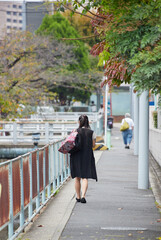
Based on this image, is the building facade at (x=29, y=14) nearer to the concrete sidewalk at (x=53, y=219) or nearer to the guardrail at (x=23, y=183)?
the guardrail at (x=23, y=183)

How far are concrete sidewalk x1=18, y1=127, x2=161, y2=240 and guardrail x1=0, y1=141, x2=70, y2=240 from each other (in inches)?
10.6

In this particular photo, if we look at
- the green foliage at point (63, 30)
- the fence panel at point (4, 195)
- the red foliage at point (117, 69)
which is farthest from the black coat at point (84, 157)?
the green foliage at point (63, 30)

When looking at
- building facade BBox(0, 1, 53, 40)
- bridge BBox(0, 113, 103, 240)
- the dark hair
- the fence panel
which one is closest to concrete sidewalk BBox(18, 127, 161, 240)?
bridge BBox(0, 113, 103, 240)

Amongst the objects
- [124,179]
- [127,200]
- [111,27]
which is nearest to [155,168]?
[124,179]

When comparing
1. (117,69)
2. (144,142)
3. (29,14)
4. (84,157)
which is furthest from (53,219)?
(29,14)

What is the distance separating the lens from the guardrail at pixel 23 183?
6328 mm

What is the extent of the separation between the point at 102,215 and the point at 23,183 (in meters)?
1.82

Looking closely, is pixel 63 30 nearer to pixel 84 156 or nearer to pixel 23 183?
pixel 84 156

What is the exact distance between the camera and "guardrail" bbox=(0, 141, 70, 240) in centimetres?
633

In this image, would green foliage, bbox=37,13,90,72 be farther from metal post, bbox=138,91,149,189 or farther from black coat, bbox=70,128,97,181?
black coat, bbox=70,128,97,181

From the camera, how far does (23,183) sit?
7418 mm

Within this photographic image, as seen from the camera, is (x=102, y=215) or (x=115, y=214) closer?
(x=102, y=215)

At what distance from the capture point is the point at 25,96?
80.3ft

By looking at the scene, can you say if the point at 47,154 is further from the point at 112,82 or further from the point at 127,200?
the point at 112,82
